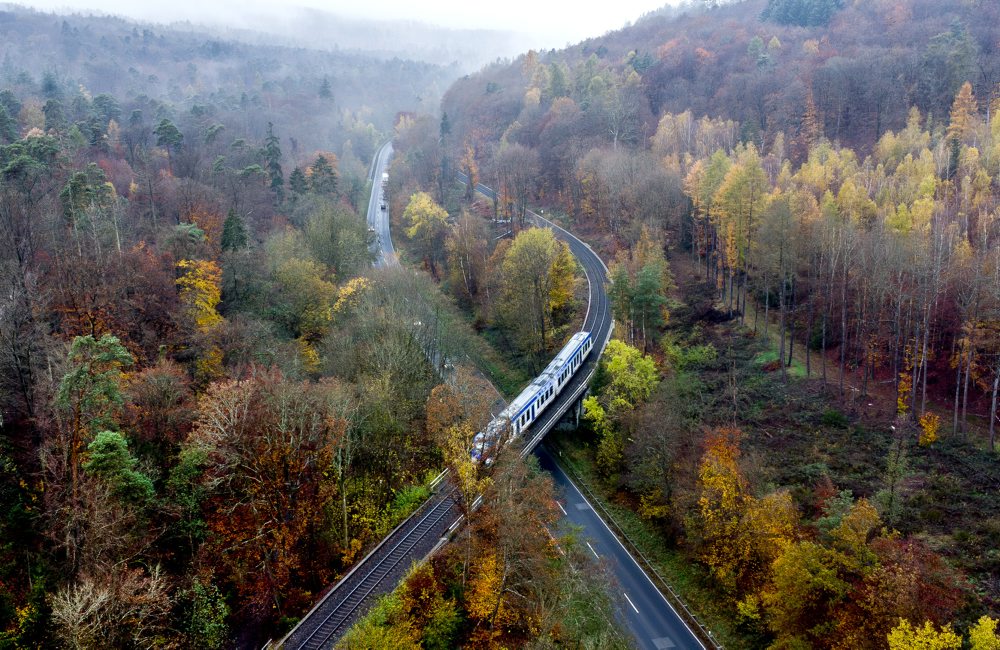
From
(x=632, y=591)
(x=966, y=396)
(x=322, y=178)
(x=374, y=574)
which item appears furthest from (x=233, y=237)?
(x=966, y=396)

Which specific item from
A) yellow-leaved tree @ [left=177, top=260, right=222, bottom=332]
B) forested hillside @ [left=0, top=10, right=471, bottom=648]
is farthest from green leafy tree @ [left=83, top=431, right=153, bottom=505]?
yellow-leaved tree @ [left=177, top=260, right=222, bottom=332]

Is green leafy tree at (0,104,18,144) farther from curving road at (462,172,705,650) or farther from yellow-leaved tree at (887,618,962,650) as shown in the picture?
yellow-leaved tree at (887,618,962,650)

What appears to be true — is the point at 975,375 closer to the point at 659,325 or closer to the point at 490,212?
the point at 659,325

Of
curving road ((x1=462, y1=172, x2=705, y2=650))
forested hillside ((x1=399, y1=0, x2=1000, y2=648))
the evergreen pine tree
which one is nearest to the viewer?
forested hillside ((x1=399, y1=0, x2=1000, y2=648))

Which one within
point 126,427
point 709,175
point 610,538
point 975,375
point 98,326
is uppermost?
point 709,175

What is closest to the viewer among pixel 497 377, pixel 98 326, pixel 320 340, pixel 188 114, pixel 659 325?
pixel 98 326

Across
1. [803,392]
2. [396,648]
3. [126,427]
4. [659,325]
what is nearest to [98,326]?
[126,427]

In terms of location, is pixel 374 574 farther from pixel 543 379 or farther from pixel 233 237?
pixel 233 237

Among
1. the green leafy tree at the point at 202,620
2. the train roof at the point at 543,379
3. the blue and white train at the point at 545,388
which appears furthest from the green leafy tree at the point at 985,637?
the green leafy tree at the point at 202,620
